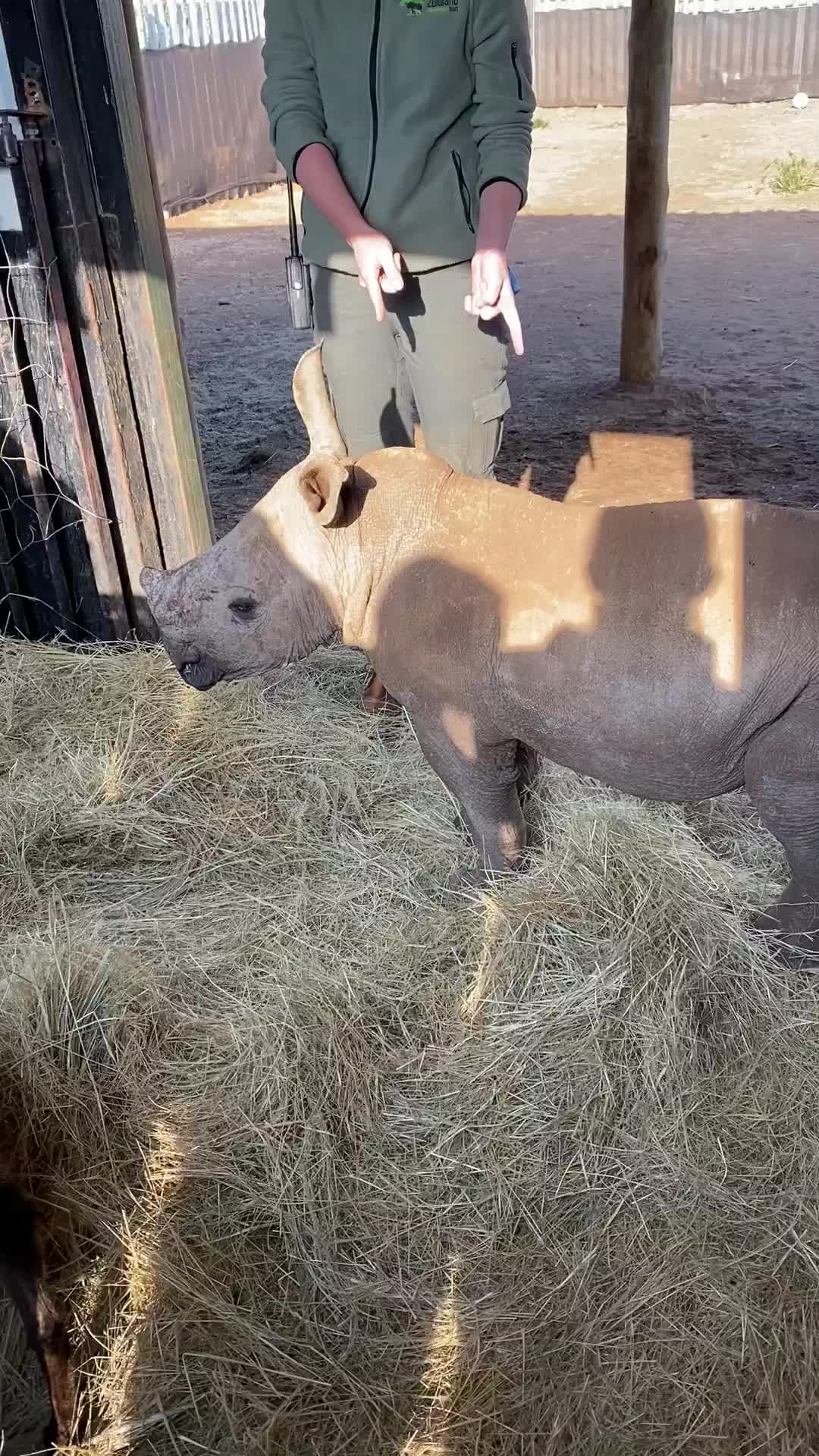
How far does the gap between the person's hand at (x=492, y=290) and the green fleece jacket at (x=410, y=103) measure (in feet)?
1.11

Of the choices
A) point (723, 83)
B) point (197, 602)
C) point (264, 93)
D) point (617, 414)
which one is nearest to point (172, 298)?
point (264, 93)

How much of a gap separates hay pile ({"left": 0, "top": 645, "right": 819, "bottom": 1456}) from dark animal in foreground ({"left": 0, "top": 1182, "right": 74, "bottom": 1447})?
105 mm

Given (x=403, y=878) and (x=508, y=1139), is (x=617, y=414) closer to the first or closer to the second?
(x=403, y=878)

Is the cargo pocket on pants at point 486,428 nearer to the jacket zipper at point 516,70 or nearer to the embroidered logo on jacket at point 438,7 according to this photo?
the jacket zipper at point 516,70

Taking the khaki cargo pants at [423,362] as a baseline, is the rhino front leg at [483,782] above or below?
below

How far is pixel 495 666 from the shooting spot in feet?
10.2

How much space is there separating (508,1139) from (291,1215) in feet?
1.80

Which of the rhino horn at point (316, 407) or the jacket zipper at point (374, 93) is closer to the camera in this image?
the rhino horn at point (316, 407)

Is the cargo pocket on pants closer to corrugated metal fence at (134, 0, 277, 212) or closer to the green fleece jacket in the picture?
the green fleece jacket

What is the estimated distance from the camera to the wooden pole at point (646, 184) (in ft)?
27.3

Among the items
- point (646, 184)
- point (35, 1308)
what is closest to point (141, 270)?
point (35, 1308)

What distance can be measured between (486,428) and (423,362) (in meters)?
0.31

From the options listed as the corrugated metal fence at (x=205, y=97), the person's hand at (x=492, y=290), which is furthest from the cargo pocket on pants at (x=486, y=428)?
the corrugated metal fence at (x=205, y=97)

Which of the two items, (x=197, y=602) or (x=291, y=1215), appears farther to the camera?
(x=197, y=602)
